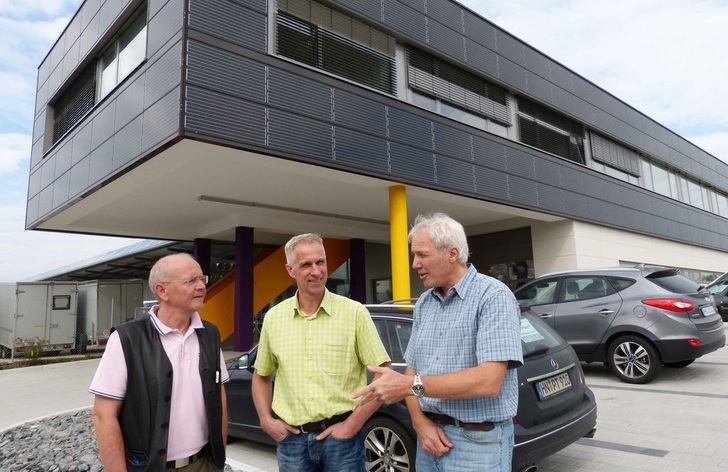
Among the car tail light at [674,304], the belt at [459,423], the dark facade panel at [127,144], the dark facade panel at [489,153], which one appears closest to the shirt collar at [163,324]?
the belt at [459,423]

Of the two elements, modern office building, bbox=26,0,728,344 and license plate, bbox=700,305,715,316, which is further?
modern office building, bbox=26,0,728,344

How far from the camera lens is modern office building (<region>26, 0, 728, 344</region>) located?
839 centimetres

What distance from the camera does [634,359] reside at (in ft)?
23.4

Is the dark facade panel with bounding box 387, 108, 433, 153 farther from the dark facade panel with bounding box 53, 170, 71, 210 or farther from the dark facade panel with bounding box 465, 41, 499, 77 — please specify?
the dark facade panel with bounding box 53, 170, 71, 210

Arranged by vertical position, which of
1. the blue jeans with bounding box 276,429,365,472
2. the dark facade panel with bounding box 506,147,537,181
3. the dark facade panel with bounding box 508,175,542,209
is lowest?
the blue jeans with bounding box 276,429,365,472

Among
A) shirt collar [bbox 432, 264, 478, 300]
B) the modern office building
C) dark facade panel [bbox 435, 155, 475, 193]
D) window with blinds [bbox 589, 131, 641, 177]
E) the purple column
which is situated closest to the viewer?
shirt collar [bbox 432, 264, 478, 300]

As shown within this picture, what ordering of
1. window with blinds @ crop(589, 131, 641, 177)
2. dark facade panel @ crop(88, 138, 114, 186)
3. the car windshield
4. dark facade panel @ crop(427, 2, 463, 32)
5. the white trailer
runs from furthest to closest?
window with blinds @ crop(589, 131, 641, 177)
the white trailer
dark facade panel @ crop(427, 2, 463, 32)
dark facade panel @ crop(88, 138, 114, 186)
the car windshield

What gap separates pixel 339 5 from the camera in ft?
33.4

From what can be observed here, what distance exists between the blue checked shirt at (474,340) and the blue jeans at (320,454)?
412mm

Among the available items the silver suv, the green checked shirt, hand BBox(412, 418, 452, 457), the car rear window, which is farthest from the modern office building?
hand BBox(412, 418, 452, 457)

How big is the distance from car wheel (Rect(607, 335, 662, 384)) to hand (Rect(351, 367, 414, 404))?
651 centimetres

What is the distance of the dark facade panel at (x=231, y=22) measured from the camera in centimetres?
791

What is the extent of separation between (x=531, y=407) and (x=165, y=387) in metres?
2.52

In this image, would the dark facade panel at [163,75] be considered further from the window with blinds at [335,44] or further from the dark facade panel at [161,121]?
the window with blinds at [335,44]
